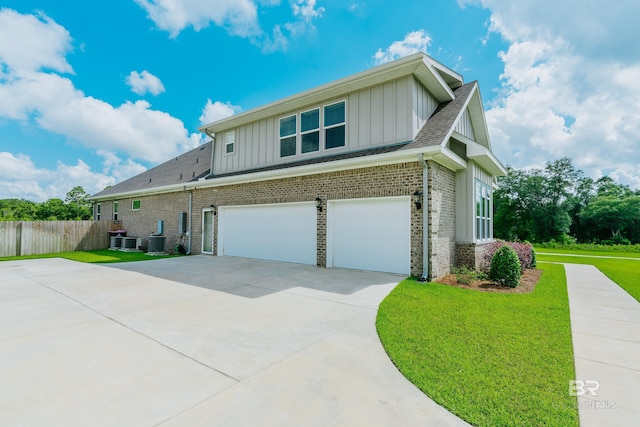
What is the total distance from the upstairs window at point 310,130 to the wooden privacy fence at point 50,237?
14.5m

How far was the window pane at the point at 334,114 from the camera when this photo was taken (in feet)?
32.0

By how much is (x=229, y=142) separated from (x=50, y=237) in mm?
11217

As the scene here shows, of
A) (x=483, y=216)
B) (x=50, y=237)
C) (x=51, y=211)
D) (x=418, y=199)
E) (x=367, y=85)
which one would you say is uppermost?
(x=367, y=85)

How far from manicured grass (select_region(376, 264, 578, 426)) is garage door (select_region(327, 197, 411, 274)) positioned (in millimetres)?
2091

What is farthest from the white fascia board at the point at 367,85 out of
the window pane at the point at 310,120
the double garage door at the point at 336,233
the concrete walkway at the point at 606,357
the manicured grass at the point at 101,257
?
the manicured grass at the point at 101,257

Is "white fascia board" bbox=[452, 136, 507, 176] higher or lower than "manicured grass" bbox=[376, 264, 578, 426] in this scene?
higher

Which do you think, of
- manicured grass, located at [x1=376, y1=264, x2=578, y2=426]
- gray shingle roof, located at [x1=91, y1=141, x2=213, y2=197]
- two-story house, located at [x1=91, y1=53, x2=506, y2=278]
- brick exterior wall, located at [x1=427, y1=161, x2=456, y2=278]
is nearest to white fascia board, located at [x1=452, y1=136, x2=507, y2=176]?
two-story house, located at [x1=91, y1=53, x2=506, y2=278]

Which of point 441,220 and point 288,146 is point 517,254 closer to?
point 441,220

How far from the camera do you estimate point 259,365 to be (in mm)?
3135

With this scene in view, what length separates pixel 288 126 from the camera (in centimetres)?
1123

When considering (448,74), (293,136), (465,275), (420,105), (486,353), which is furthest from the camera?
(293,136)

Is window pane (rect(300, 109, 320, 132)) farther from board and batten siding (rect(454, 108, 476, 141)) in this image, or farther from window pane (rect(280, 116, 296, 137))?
board and batten siding (rect(454, 108, 476, 141))

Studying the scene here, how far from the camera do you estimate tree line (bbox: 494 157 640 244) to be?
97.2 ft

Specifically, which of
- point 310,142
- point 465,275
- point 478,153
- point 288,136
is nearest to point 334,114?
Answer: point 310,142
